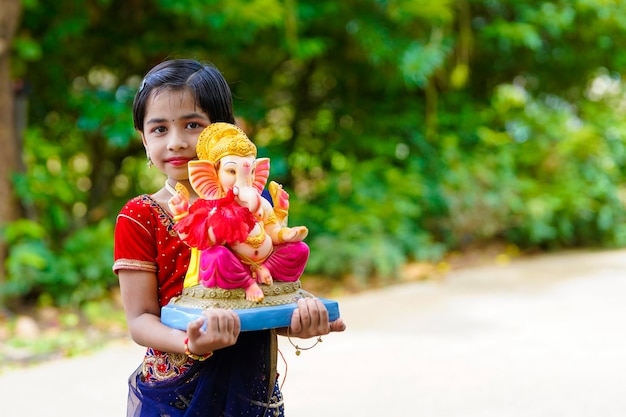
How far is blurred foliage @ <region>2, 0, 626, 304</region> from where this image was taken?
5957 mm

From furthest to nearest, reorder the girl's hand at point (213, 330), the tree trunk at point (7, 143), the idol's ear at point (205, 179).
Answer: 1. the tree trunk at point (7, 143)
2. the idol's ear at point (205, 179)
3. the girl's hand at point (213, 330)

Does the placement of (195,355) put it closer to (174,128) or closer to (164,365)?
(164,365)

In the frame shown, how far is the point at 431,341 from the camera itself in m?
4.98

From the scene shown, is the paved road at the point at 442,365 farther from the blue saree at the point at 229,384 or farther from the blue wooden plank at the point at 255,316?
the blue wooden plank at the point at 255,316

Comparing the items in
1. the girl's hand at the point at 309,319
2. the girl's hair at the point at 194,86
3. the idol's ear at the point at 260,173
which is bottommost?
the girl's hand at the point at 309,319

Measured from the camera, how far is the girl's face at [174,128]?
1.78 metres

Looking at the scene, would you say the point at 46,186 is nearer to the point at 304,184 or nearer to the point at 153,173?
the point at 153,173

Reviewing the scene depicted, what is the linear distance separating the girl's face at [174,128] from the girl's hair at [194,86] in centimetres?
2

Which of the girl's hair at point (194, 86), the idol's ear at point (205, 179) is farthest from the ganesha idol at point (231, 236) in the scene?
the girl's hair at point (194, 86)

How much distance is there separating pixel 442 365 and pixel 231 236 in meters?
3.08

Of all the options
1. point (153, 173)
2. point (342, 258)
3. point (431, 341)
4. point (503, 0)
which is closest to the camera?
point (431, 341)

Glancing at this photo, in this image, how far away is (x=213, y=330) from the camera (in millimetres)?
1536

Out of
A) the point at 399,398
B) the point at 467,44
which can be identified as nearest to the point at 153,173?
the point at 467,44

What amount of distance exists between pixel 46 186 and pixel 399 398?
10.4ft
